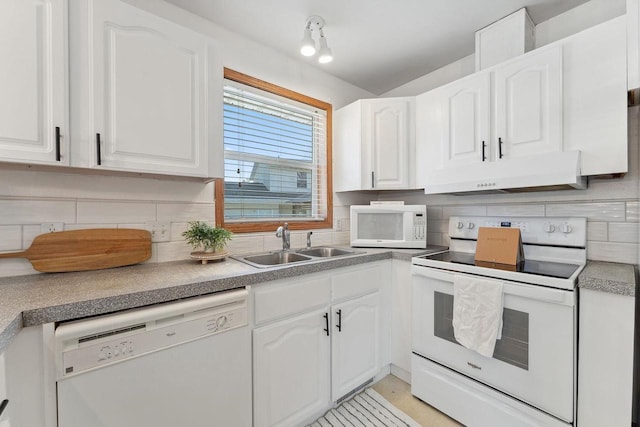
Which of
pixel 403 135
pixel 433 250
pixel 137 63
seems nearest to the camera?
pixel 137 63

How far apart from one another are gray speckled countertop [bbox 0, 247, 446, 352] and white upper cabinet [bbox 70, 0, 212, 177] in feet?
1.64

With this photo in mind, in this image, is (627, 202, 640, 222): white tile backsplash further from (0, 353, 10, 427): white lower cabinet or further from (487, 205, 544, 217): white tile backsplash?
(0, 353, 10, 427): white lower cabinet

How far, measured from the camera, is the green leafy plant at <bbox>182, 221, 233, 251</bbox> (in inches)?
61.4

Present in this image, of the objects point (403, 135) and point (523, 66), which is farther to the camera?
point (403, 135)

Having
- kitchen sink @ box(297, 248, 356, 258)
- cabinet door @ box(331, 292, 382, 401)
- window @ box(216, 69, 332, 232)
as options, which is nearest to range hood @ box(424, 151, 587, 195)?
kitchen sink @ box(297, 248, 356, 258)

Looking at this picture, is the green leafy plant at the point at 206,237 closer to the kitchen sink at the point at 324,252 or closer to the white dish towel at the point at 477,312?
the kitchen sink at the point at 324,252

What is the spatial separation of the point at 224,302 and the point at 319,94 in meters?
1.93

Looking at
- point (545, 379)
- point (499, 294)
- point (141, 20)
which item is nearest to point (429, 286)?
point (499, 294)

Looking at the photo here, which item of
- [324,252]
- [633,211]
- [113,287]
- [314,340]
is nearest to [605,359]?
[633,211]

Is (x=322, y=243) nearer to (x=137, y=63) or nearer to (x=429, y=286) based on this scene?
(x=429, y=286)

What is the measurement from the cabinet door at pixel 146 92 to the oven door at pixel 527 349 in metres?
1.60

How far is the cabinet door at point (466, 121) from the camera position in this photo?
1742 millimetres

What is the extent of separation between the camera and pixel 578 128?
55.4 inches

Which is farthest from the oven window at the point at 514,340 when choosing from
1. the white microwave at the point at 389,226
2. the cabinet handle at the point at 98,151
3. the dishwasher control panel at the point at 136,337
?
the cabinet handle at the point at 98,151
